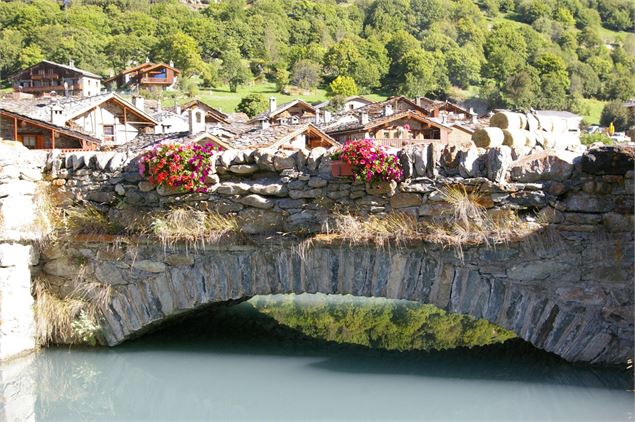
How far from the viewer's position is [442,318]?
9508mm

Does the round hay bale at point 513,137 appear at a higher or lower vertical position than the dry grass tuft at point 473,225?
higher

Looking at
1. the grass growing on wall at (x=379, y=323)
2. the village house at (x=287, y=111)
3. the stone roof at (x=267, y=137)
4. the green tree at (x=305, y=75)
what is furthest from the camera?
the green tree at (x=305, y=75)

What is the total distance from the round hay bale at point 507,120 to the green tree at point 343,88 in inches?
3123

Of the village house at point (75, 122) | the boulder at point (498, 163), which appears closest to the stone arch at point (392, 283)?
the boulder at point (498, 163)

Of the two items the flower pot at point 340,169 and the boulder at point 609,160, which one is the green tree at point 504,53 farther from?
the boulder at point 609,160

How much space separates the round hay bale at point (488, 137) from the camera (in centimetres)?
706

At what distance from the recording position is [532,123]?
25.3 ft

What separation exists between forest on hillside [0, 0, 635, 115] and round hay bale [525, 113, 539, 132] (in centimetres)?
7634

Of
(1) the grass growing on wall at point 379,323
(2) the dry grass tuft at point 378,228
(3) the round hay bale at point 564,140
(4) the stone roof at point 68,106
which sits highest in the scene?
(4) the stone roof at point 68,106

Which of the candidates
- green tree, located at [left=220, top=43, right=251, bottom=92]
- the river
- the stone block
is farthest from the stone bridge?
green tree, located at [left=220, top=43, right=251, bottom=92]

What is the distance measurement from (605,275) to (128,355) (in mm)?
4930

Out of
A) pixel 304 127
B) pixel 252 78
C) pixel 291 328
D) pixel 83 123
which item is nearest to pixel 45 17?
pixel 252 78

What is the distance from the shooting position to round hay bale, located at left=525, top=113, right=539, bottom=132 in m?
7.68

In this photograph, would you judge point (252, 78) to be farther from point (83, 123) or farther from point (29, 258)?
point (29, 258)
